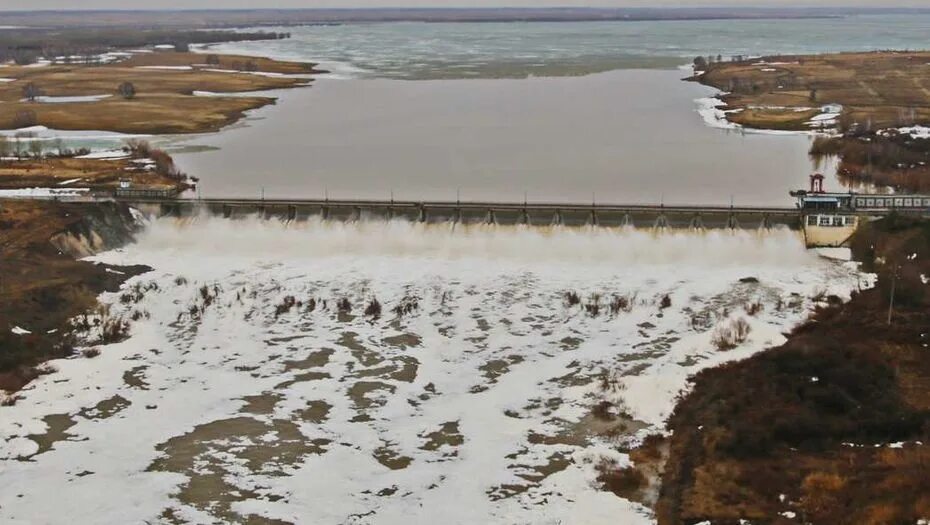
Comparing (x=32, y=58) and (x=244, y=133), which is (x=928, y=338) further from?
(x=32, y=58)

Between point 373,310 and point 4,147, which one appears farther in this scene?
point 4,147

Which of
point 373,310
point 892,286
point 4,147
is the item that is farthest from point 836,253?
point 4,147

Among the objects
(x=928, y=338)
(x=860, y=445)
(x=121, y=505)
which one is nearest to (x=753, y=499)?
(x=860, y=445)

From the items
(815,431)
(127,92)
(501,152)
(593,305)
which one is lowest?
(815,431)

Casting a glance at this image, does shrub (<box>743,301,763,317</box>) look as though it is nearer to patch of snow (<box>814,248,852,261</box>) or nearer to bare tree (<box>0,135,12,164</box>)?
patch of snow (<box>814,248,852,261</box>)

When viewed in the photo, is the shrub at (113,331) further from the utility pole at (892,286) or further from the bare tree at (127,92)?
the bare tree at (127,92)

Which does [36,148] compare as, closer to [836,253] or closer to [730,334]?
[730,334]

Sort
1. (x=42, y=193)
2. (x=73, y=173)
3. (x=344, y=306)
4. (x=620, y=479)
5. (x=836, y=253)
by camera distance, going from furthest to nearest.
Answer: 1. (x=73, y=173)
2. (x=42, y=193)
3. (x=836, y=253)
4. (x=344, y=306)
5. (x=620, y=479)

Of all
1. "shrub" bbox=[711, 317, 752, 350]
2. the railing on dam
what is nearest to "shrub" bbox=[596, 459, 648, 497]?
"shrub" bbox=[711, 317, 752, 350]
